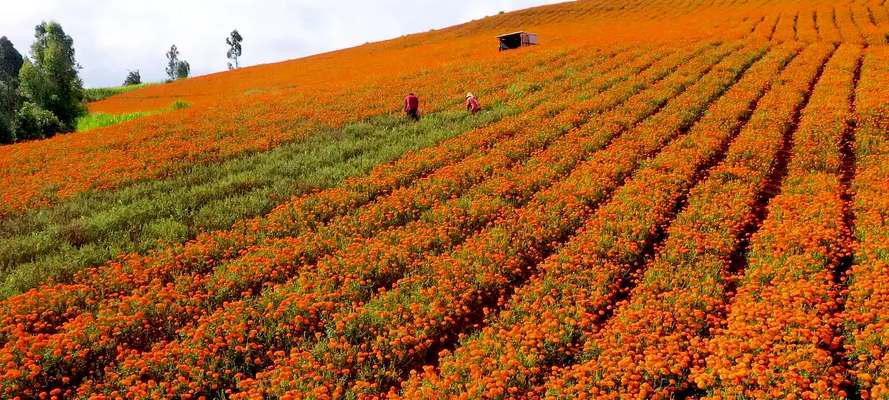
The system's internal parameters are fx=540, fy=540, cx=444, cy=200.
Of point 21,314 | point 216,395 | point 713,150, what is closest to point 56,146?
point 21,314

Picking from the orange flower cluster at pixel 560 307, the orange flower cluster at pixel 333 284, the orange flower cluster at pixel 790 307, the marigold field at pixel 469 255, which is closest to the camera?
the orange flower cluster at pixel 790 307

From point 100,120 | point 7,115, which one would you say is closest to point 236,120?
point 7,115

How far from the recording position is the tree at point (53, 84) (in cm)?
3162

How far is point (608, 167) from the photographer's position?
1348cm

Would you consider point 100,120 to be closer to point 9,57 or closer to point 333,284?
point 333,284

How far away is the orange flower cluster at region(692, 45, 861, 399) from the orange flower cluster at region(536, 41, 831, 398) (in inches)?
12.5

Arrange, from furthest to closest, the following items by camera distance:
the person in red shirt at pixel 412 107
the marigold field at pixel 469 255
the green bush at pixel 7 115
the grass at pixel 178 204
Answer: the green bush at pixel 7 115 < the person in red shirt at pixel 412 107 < the grass at pixel 178 204 < the marigold field at pixel 469 255

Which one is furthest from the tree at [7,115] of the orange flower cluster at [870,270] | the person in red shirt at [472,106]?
the orange flower cluster at [870,270]

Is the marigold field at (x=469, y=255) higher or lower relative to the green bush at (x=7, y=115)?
lower

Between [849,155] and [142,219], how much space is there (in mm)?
17205

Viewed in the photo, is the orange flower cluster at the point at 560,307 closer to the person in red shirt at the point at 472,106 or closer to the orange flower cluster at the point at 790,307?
the orange flower cluster at the point at 790,307

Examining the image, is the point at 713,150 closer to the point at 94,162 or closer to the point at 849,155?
the point at 849,155

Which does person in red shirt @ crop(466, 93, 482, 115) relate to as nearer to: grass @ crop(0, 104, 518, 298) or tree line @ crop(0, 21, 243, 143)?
grass @ crop(0, 104, 518, 298)

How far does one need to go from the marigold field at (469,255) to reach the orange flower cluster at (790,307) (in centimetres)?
4
